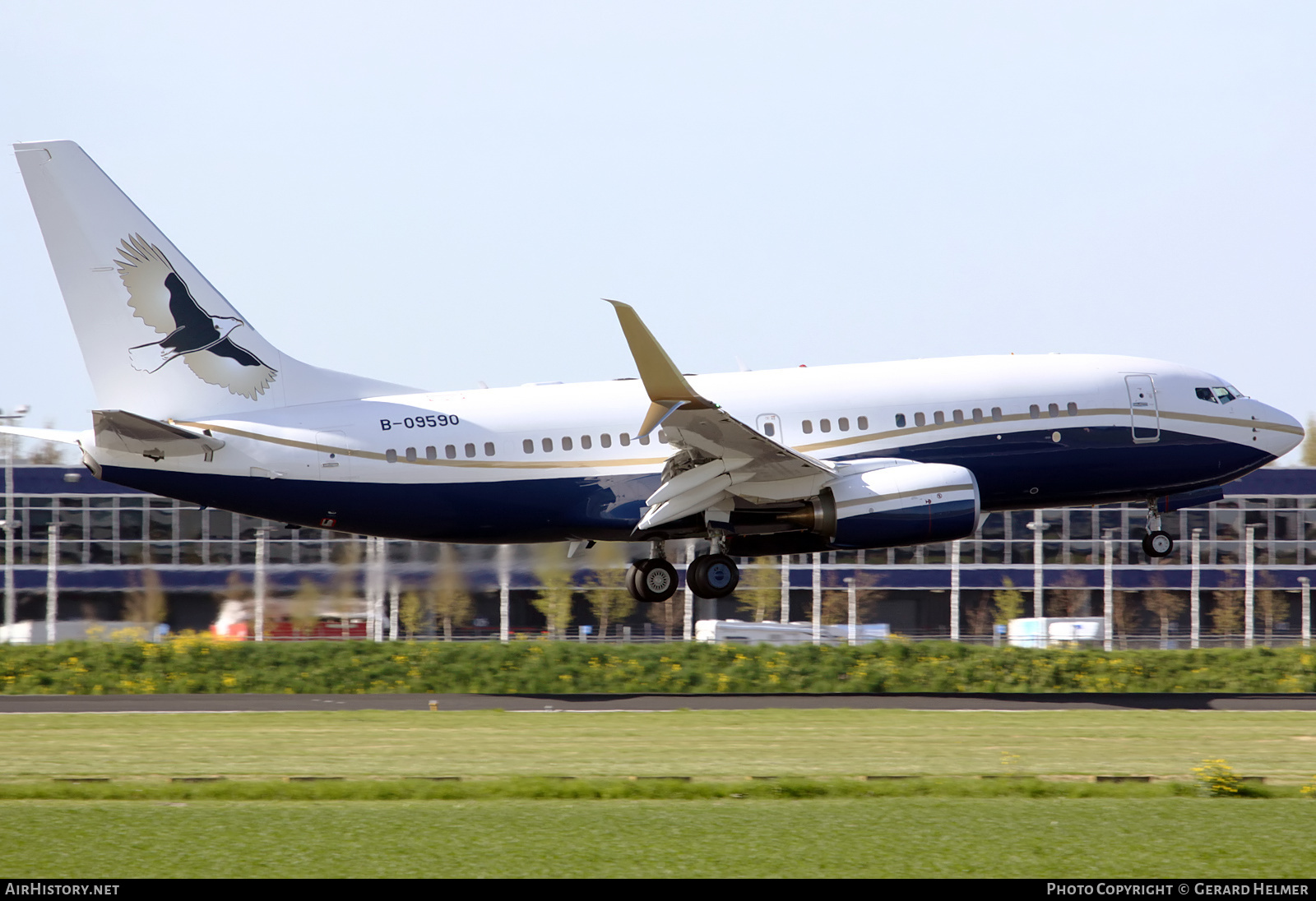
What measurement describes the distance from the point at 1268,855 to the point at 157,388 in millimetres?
24223

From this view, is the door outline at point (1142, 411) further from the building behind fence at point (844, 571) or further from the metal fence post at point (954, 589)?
the metal fence post at point (954, 589)

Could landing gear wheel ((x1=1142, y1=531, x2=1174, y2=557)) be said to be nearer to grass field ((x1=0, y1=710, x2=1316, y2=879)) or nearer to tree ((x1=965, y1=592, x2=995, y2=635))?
grass field ((x1=0, y1=710, x2=1316, y2=879))

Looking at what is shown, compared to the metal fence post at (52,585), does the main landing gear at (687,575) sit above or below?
above

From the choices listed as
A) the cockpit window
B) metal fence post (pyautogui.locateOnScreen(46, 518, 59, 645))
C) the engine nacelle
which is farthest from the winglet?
metal fence post (pyautogui.locateOnScreen(46, 518, 59, 645))

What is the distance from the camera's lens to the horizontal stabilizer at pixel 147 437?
2697 centimetres

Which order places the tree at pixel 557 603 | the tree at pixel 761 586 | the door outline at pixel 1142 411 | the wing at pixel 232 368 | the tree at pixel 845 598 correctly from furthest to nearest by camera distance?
1. the tree at pixel 845 598
2. the tree at pixel 761 586
3. the tree at pixel 557 603
4. the door outline at pixel 1142 411
5. the wing at pixel 232 368

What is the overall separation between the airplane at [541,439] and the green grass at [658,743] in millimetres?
4456

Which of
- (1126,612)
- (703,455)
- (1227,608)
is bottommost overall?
(1126,612)

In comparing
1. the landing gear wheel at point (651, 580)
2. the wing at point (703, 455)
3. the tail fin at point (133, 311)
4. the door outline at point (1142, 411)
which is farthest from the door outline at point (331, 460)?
the door outline at point (1142, 411)

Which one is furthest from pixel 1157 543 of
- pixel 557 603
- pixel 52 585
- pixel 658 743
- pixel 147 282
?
pixel 52 585

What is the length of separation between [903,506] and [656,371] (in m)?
6.56

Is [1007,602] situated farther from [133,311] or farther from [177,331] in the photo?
[133,311]

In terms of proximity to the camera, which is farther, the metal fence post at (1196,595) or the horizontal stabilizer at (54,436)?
the metal fence post at (1196,595)

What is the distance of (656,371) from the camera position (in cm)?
2662
